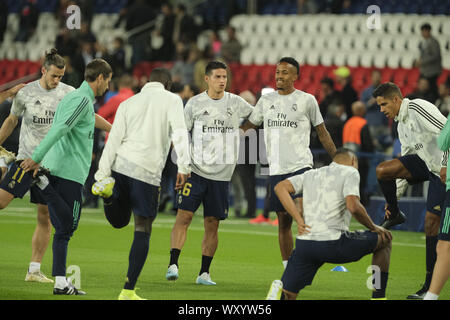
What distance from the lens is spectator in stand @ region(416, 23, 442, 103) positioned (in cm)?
2139

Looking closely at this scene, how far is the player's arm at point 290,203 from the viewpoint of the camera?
25.8 feet

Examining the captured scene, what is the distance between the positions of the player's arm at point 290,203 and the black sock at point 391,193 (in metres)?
2.45

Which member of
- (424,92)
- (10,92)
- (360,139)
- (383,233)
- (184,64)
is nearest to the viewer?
(383,233)

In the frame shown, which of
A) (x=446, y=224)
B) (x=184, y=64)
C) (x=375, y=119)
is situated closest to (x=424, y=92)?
(x=375, y=119)

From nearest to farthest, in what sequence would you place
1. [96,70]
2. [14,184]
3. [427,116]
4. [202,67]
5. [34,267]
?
1. [96,70]
2. [427,116]
3. [14,184]
4. [34,267]
5. [202,67]

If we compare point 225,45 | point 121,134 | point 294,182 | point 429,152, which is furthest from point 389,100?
point 225,45

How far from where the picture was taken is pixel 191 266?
11602 millimetres

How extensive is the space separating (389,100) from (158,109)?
8.24 feet

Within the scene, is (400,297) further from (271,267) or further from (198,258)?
(198,258)

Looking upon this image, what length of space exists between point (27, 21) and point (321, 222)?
2432 centimetres

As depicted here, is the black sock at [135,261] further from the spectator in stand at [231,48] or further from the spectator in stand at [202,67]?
the spectator in stand at [231,48]

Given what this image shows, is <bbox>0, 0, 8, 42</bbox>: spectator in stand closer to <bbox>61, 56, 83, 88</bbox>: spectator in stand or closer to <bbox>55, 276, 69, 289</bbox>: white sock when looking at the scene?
<bbox>61, 56, 83, 88</bbox>: spectator in stand

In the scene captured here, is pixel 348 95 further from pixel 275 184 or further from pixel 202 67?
pixel 275 184

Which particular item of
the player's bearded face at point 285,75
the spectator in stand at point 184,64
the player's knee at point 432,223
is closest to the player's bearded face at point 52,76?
the player's bearded face at point 285,75
